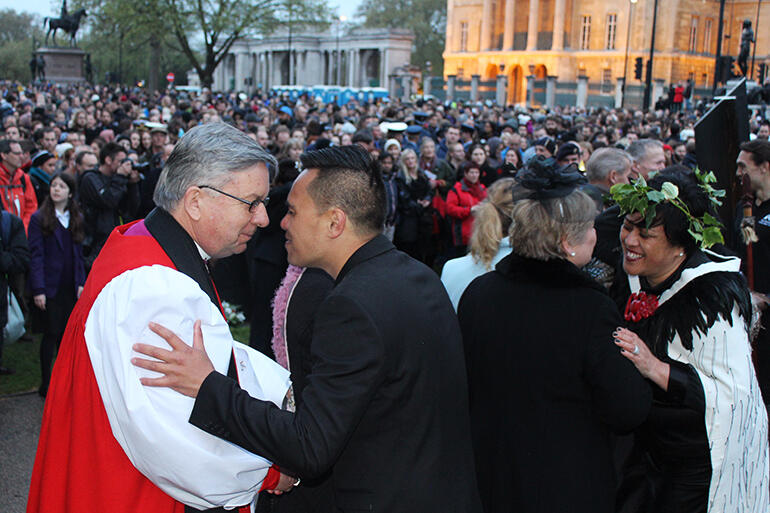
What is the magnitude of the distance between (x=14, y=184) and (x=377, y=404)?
7232mm

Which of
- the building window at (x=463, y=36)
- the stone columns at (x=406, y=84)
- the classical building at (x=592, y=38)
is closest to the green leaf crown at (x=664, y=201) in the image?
the stone columns at (x=406, y=84)

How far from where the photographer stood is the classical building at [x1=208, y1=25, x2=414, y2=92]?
228 ft

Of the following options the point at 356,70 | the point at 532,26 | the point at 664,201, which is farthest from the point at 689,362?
the point at 356,70

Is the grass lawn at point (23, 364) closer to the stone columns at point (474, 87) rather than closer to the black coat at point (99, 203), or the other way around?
the black coat at point (99, 203)

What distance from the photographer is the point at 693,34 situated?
215 ft

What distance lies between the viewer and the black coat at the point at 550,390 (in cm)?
253

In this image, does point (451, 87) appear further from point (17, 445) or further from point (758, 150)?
point (17, 445)

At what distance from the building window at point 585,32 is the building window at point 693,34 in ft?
29.2

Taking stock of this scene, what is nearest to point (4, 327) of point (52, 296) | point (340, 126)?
point (52, 296)

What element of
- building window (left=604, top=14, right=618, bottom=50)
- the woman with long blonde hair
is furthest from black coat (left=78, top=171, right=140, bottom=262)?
building window (left=604, top=14, right=618, bottom=50)

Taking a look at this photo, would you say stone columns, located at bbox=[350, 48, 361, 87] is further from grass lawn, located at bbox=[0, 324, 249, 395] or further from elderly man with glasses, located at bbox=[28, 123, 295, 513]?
elderly man with glasses, located at bbox=[28, 123, 295, 513]

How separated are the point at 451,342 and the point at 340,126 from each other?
Answer: 13.8 metres

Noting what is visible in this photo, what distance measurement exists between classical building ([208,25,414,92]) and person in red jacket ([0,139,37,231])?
181 feet

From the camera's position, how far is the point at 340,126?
1554 centimetres
